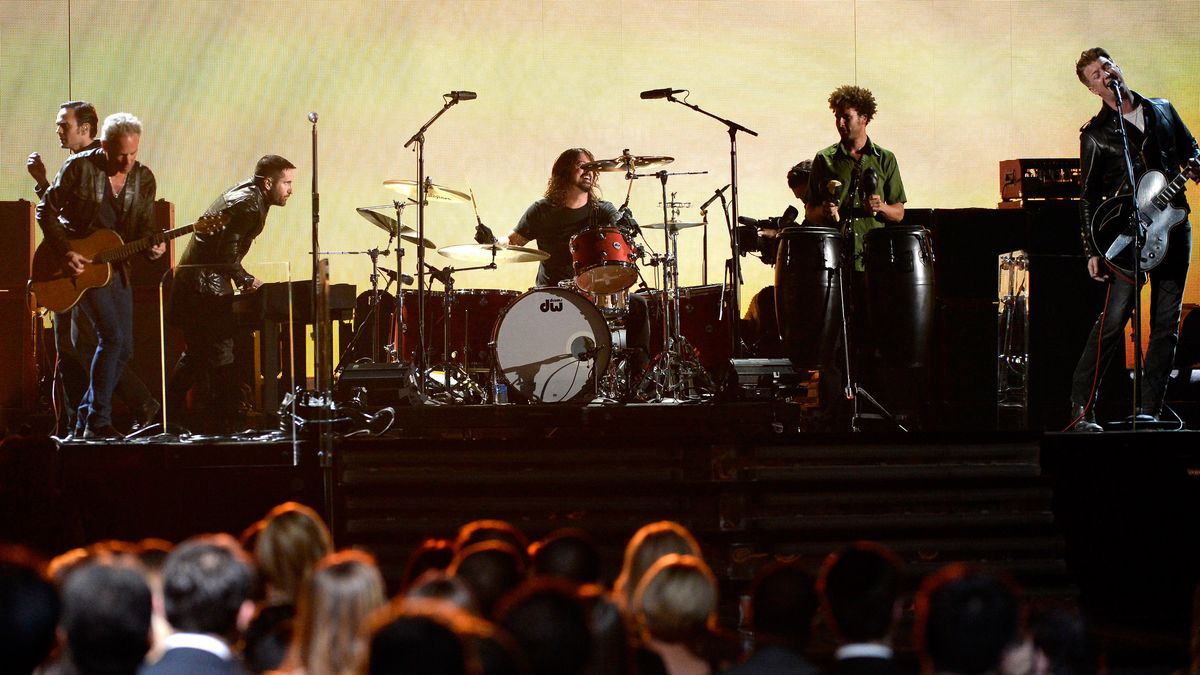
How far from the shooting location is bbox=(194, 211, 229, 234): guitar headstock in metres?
7.62

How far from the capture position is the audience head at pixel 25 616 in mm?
2715

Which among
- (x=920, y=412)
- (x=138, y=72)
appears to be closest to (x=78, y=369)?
(x=138, y=72)

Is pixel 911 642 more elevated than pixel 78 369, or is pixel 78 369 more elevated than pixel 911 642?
pixel 78 369

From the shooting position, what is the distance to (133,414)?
6.97 metres

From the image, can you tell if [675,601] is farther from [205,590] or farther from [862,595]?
[205,590]

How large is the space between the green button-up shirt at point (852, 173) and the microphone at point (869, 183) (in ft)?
0.27

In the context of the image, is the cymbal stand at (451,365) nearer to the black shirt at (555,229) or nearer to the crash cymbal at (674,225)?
the black shirt at (555,229)

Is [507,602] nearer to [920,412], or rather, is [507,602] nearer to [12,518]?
[12,518]

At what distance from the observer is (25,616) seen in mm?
2725

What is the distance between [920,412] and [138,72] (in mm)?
6347

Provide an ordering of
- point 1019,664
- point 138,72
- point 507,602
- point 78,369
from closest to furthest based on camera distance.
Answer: point 507,602
point 1019,664
point 78,369
point 138,72

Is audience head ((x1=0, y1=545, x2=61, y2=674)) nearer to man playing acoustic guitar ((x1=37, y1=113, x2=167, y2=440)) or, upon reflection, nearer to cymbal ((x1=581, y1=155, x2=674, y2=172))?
man playing acoustic guitar ((x1=37, y1=113, x2=167, y2=440))

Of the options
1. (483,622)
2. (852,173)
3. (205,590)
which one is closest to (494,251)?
(852,173)

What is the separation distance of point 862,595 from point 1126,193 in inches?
179
